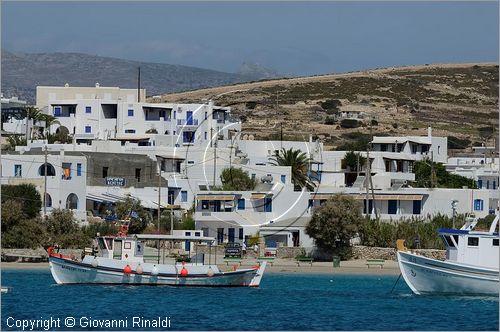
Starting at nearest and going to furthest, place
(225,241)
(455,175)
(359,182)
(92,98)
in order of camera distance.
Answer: (225,241) < (359,182) < (455,175) < (92,98)

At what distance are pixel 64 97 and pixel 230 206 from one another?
51038mm

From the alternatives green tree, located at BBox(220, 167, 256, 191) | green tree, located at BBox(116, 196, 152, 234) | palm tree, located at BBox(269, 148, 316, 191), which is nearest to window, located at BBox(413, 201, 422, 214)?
palm tree, located at BBox(269, 148, 316, 191)

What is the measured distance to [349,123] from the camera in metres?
169

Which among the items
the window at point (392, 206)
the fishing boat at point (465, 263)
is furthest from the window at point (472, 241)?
the window at point (392, 206)

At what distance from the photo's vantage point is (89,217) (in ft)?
304

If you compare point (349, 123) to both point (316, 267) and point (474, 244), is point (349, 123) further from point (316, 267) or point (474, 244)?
point (474, 244)

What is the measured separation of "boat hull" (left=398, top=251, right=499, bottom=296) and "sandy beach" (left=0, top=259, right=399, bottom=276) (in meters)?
15.8

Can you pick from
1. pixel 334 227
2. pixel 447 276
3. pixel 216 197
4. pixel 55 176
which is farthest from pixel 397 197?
pixel 447 276

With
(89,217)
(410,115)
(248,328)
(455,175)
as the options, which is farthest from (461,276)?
(410,115)

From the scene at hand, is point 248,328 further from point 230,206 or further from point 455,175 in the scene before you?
point 455,175

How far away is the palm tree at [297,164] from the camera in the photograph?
102 m

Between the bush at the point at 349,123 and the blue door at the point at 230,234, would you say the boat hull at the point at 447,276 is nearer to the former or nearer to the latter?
the blue door at the point at 230,234

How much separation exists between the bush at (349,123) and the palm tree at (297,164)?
196 feet

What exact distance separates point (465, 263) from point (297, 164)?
1668 inches
